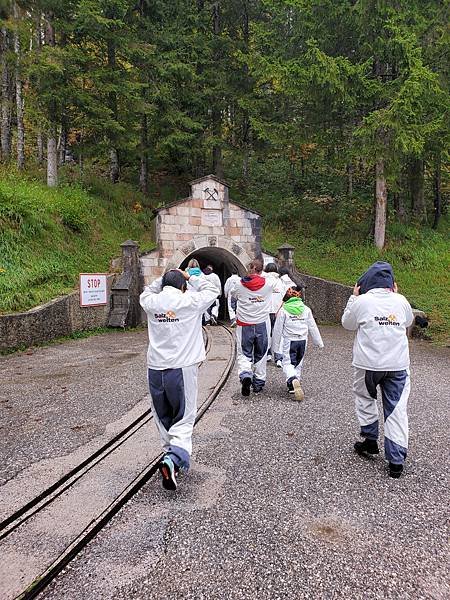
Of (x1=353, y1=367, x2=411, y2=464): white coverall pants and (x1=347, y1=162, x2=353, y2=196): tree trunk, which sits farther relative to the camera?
(x1=347, y1=162, x2=353, y2=196): tree trunk

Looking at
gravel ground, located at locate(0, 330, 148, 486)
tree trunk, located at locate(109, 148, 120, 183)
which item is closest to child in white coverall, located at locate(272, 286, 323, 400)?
gravel ground, located at locate(0, 330, 148, 486)

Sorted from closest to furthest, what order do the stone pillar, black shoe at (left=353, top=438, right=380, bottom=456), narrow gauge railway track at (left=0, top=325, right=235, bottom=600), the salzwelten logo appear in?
narrow gauge railway track at (left=0, top=325, right=235, bottom=600) < the salzwelten logo < black shoe at (left=353, top=438, right=380, bottom=456) < the stone pillar

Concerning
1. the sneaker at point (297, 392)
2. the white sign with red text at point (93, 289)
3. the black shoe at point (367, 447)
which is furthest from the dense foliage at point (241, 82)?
the black shoe at point (367, 447)

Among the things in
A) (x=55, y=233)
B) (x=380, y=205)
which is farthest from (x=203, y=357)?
(x=380, y=205)

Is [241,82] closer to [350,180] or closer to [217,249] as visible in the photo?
[350,180]

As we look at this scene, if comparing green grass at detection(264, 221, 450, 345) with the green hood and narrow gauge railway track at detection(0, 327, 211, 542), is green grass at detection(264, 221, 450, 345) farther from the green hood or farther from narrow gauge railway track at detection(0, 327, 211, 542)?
narrow gauge railway track at detection(0, 327, 211, 542)

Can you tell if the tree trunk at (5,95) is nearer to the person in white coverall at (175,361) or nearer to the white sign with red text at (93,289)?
the white sign with red text at (93,289)

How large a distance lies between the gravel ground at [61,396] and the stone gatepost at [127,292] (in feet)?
8.10

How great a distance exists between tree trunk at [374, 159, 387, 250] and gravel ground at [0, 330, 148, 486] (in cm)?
1102

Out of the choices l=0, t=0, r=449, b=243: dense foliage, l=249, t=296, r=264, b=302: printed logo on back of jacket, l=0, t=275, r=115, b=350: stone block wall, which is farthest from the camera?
l=0, t=0, r=449, b=243: dense foliage

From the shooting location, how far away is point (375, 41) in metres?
15.7

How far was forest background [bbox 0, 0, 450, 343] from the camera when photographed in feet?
47.4

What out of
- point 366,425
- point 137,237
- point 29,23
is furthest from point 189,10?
point 366,425

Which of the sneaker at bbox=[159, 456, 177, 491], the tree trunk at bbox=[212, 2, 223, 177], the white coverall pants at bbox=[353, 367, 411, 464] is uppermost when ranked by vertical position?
the tree trunk at bbox=[212, 2, 223, 177]
